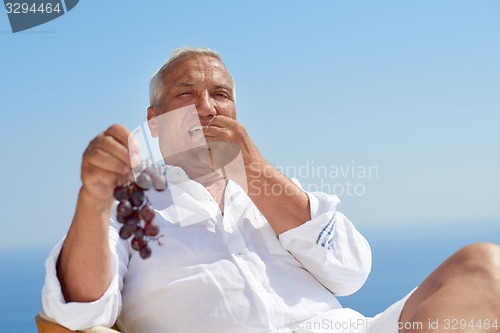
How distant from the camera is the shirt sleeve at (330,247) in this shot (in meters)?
2.43

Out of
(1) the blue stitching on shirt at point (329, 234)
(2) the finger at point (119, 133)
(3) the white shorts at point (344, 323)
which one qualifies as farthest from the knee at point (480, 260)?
(2) the finger at point (119, 133)

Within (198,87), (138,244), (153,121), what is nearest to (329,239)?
(198,87)

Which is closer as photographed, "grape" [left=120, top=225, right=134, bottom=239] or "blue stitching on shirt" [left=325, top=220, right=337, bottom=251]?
"grape" [left=120, top=225, right=134, bottom=239]

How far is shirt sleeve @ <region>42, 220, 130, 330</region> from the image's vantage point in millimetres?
1943

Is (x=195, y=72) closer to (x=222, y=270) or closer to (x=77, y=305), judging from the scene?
(x=222, y=270)

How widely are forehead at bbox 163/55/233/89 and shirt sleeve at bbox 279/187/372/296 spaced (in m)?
0.65

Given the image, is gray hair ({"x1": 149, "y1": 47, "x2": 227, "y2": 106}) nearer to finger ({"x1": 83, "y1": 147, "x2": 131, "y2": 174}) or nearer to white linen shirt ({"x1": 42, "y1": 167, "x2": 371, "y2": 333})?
white linen shirt ({"x1": 42, "y1": 167, "x2": 371, "y2": 333})

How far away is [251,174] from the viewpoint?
2.49 metres

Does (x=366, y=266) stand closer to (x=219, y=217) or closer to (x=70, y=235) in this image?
(x=219, y=217)

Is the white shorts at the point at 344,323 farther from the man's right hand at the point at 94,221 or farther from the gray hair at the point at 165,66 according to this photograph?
the gray hair at the point at 165,66

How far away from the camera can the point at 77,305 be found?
194 centimetres

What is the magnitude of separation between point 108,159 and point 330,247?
3.71 feet
